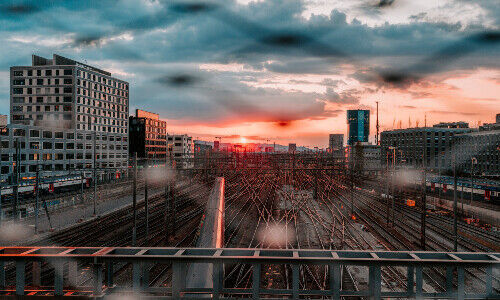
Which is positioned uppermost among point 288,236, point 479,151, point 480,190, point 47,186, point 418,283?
point 479,151

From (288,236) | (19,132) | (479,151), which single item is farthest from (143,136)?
(479,151)

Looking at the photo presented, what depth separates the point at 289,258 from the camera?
408cm

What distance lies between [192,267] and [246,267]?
9.02m

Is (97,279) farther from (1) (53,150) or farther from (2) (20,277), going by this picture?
(1) (53,150)

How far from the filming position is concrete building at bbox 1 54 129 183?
59281 mm

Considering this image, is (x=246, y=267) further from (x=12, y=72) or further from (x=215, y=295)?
(x=12, y=72)

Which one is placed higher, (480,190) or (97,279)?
(97,279)

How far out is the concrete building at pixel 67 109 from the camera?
59.3 meters

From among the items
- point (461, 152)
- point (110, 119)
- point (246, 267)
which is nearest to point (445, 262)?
point (246, 267)

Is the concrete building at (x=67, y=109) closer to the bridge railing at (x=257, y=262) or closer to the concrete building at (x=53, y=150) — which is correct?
the concrete building at (x=53, y=150)

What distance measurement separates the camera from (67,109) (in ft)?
213

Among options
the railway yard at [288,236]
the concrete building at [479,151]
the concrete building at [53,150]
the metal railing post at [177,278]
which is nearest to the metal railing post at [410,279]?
the metal railing post at [177,278]

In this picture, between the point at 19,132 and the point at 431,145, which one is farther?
the point at 431,145

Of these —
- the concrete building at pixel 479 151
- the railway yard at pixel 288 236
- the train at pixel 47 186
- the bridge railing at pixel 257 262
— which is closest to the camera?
the bridge railing at pixel 257 262
